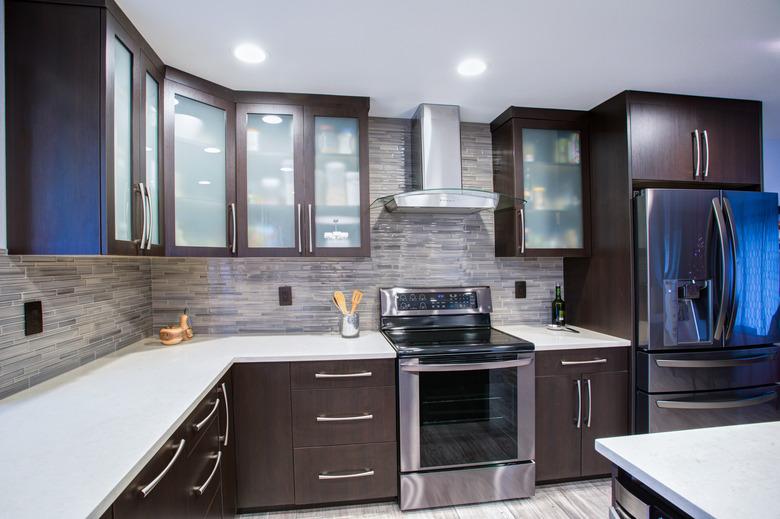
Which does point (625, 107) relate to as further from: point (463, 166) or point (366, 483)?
point (366, 483)

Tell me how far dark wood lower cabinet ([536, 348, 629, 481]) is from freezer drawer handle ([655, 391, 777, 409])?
7.4 inches

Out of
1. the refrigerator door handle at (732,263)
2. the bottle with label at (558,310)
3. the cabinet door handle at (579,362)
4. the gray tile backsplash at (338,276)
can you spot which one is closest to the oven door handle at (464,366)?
the cabinet door handle at (579,362)

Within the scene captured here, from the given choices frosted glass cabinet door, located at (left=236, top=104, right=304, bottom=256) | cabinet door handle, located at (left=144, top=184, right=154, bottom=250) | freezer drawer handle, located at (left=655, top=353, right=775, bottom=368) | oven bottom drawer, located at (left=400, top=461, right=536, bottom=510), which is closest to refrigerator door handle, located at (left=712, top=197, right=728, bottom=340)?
freezer drawer handle, located at (left=655, top=353, right=775, bottom=368)

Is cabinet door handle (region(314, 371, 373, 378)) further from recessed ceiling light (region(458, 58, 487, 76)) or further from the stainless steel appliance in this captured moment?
recessed ceiling light (region(458, 58, 487, 76))

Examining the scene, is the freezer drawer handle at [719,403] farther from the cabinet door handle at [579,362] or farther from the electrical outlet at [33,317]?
the electrical outlet at [33,317]

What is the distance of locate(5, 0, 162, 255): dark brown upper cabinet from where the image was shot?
1243mm

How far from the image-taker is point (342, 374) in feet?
5.98

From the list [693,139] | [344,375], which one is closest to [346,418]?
[344,375]

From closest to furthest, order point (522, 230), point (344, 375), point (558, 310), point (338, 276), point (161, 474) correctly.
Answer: point (161, 474), point (344, 375), point (522, 230), point (338, 276), point (558, 310)

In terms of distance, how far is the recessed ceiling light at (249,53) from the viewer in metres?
1.64

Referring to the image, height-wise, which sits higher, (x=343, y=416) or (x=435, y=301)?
(x=435, y=301)

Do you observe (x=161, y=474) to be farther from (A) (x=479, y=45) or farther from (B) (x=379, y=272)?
(A) (x=479, y=45)

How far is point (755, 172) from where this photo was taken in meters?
2.21

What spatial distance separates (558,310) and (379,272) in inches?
49.6
